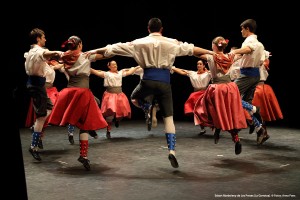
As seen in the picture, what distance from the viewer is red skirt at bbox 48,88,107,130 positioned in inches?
148

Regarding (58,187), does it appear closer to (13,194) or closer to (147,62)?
(147,62)

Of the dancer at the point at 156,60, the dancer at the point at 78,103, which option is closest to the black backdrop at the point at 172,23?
the dancer at the point at 78,103

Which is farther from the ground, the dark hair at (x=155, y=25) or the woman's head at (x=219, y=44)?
the dark hair at (x=155, y=25)

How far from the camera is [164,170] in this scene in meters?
3.69

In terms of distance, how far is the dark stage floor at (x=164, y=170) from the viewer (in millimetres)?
2957

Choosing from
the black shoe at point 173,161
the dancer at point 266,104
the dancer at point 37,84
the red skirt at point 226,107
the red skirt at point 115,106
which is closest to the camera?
the black shoe at point 173,161

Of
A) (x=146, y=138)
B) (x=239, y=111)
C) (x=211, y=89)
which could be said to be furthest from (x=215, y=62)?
(x=146, y=138)

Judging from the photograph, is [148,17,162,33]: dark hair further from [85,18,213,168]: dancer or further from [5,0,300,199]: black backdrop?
[5,0,300,199]: black backdrop

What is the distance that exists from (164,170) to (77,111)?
0.92 metres

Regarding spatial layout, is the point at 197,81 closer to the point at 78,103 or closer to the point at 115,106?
the point at 115,106

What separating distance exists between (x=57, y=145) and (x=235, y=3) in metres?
4.32

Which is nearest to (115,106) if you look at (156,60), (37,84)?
(37,84)

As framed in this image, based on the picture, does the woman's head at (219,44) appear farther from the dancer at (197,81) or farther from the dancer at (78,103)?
the dancer at (197,81)

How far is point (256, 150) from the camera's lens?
4656 millimetres
